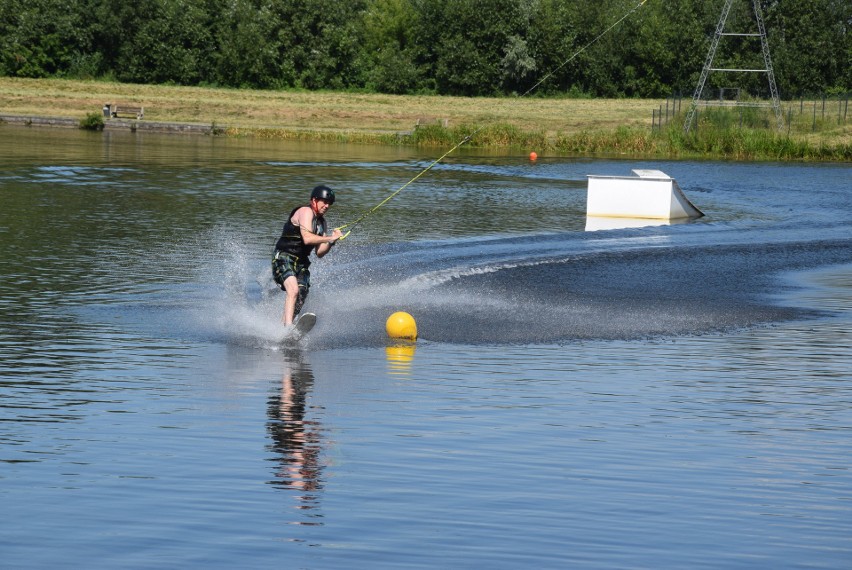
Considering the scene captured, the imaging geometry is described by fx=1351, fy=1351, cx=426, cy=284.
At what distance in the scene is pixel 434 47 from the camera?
95812 mm

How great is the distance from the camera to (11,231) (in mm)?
22328

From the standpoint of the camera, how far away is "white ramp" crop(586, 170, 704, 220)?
26.7 m

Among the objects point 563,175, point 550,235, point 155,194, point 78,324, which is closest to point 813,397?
Result: point 78,324

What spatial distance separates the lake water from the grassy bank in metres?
26.5

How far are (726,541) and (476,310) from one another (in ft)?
28.1

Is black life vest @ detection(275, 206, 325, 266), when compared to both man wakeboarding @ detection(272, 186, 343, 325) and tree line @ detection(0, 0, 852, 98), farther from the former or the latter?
tree line @ detection(0, 0, 852, 98)

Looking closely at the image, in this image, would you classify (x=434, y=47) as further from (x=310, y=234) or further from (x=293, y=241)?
(x=310, y=234)

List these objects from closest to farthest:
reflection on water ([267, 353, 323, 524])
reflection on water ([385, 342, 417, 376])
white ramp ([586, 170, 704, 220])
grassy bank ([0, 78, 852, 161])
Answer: reflection on water ([267, 353, 323, 524]), reflection on water ([385, 342, 417, 376]), white ramp ([586, 170, 704, 220]), grassy bank ([0, 78, 852, 161])

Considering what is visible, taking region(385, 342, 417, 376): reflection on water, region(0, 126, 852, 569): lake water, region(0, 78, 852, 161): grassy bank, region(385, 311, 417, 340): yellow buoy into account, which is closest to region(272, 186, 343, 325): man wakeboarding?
region(0, 126, 852, 569): lake water

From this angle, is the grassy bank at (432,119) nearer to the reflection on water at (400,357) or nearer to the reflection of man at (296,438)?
the reflection on water at (400,357)

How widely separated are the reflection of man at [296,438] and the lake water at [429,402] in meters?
0.03

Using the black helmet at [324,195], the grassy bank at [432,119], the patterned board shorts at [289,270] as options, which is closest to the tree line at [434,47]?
the grassy bank at [432,119]

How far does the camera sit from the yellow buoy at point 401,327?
44.3ft

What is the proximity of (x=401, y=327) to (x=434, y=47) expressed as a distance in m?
84.1
